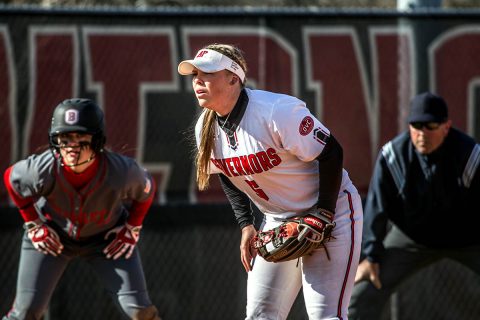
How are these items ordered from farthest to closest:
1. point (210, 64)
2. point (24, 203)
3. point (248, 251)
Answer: point (24, 203) → point (248, 251) → point (210, 64)

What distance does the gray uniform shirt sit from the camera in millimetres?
5465

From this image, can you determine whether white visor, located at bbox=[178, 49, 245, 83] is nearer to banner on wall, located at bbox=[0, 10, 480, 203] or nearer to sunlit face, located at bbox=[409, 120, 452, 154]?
sunlit face, located at bbox=[409, 120, 452, 154]

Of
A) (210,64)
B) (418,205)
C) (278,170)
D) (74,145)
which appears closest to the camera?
(210,64)

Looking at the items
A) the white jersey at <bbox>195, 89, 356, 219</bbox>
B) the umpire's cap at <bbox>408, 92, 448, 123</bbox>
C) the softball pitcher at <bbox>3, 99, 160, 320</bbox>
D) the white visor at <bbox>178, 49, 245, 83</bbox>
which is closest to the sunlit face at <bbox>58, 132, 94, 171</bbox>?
the softball pitcher at <bbox>3, 99, 160, 320</bbox>

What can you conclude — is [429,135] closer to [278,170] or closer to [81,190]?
[278,170]

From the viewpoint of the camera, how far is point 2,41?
700 centimetres

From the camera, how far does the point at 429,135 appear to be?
232 inches

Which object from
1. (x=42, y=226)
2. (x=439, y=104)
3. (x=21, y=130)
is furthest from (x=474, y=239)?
(x=21, y=130)

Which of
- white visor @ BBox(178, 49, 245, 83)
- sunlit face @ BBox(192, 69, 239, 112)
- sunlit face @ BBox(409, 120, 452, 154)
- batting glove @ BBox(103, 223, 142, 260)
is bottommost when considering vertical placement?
batting glove @ BBox(103, 223, 142, 260)

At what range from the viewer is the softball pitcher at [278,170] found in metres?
4.45

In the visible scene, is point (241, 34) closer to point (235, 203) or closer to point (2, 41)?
point (2, 41)

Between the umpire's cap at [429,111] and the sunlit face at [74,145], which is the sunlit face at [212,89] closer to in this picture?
the sunlit face at [74,145]

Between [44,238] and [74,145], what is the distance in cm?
67

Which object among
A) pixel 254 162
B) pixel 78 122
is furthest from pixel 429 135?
pixel 78 122
